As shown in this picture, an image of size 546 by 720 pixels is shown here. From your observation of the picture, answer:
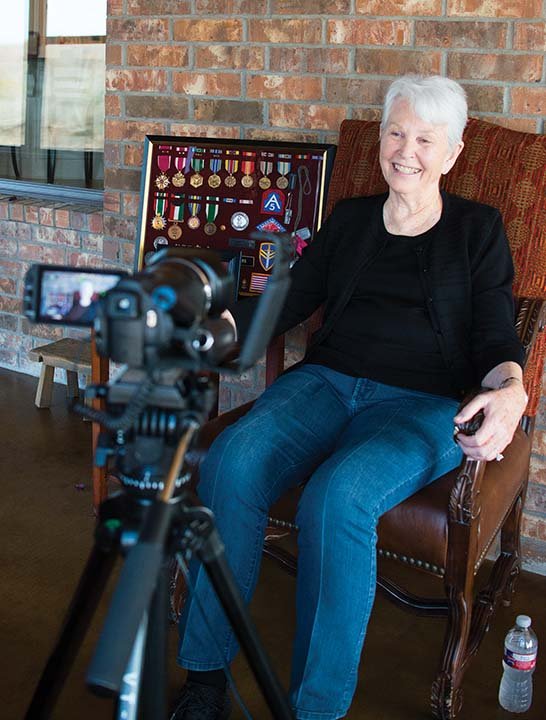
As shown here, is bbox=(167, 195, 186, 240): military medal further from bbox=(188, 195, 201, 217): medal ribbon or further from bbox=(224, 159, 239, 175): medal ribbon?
bbox=(224, 159, 239, 175): medal ribbon

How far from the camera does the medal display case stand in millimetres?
2590

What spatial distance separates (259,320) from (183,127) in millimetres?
1991

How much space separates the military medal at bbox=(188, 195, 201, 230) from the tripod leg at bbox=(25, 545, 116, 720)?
1690mm

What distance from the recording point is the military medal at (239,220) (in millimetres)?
2695

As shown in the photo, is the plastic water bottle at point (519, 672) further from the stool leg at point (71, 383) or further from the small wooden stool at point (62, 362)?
the stool leg at point (71, 383)

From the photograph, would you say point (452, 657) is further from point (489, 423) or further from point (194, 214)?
point (194, 214)

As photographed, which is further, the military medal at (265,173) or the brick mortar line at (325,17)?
the military medal at (265,173)

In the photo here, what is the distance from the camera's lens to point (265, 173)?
2656 mm

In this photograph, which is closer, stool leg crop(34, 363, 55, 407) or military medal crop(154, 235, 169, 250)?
military medal crop(154, 235, 169, 250)

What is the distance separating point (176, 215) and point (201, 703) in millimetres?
1526

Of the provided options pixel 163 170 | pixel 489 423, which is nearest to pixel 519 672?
pixel 489 423

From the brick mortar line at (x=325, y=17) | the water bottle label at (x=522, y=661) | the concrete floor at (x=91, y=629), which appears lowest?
the concrete floor at (x=91, y=629)

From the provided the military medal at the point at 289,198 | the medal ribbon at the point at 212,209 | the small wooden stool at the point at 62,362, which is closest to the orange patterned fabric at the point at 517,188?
the military medal at the point at 289,198

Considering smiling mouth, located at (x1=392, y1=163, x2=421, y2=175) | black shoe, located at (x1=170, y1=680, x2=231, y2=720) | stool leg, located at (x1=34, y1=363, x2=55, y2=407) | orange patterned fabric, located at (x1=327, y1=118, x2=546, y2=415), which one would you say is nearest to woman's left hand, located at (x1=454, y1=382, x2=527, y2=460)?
orange patterned fabric, located at (x1=327, y1=118, x2=546, y2=415)
